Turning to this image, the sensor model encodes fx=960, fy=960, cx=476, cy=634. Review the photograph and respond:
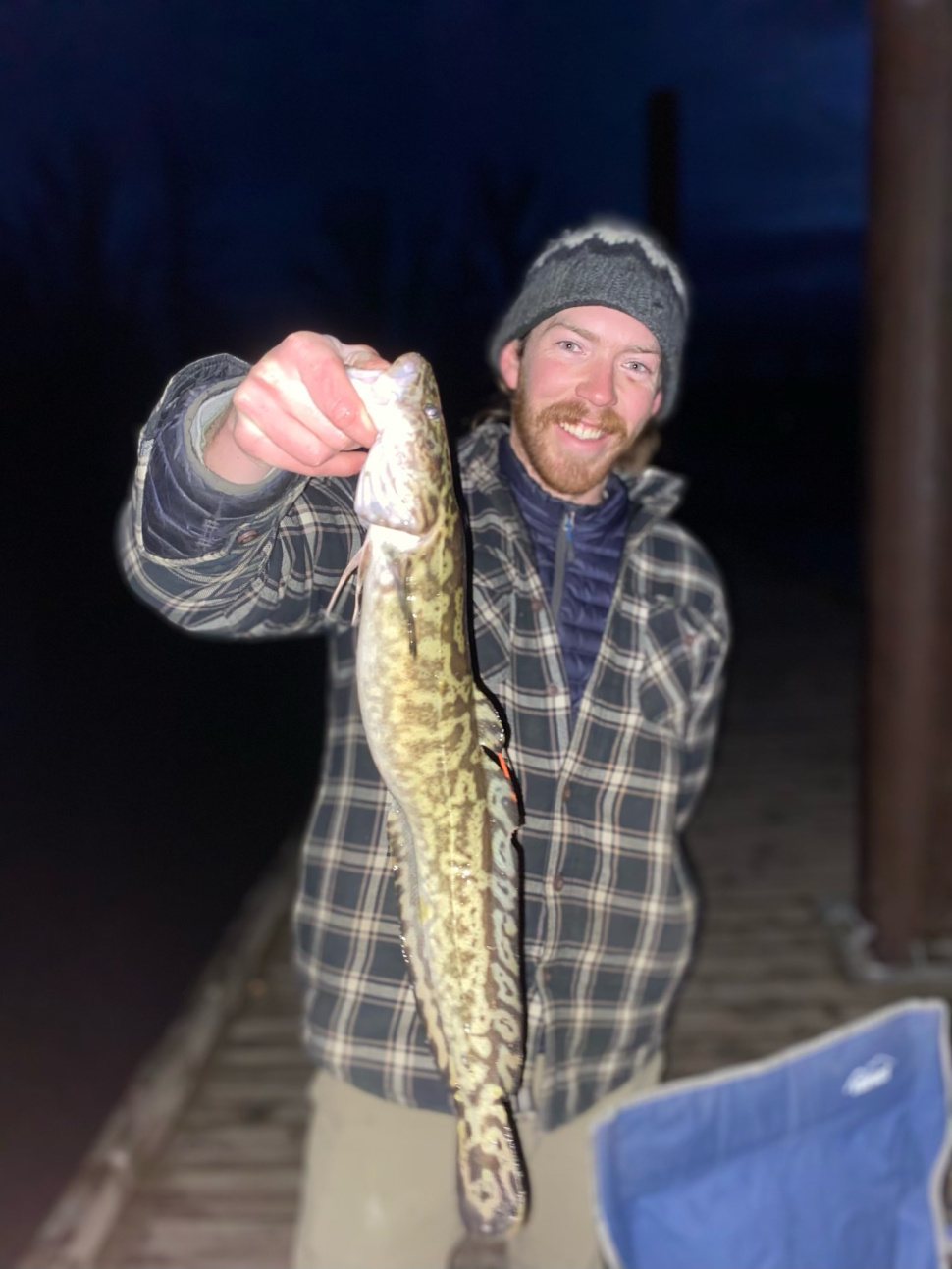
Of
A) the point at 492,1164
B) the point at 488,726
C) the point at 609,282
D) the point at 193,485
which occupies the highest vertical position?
the point at 609,282

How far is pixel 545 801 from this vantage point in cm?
218

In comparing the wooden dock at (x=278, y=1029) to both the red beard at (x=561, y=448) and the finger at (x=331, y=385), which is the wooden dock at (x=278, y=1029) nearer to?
the red beard at (x=561, y=448)

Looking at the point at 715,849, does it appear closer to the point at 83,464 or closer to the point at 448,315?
the point at 83,464

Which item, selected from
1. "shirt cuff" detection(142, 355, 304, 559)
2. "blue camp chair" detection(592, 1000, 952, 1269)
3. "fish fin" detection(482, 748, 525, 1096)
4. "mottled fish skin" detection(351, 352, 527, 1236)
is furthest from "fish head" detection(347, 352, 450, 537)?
"blue camp chair" detection(592, 1000, 952, 1269)

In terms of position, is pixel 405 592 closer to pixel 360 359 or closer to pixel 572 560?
pixel 360 359

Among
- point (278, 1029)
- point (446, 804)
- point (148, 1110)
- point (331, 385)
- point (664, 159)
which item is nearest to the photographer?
point (331, 385)

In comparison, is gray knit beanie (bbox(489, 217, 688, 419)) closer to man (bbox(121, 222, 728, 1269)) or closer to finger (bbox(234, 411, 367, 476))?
man (bbox(121, 222, 728, 1269))

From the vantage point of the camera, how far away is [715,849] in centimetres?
661

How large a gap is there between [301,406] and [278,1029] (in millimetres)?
4321

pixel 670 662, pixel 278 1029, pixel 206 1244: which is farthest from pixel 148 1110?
pixel 670 662

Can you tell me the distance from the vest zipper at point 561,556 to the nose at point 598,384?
31 cm

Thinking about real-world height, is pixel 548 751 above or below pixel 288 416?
below

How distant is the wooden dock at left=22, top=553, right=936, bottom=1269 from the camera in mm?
3688

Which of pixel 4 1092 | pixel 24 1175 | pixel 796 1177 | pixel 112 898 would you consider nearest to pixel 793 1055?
pixel 796 1177
